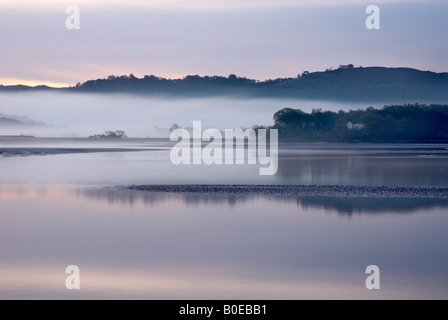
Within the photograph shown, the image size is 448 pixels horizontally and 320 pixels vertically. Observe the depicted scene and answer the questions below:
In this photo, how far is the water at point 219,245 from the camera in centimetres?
1234

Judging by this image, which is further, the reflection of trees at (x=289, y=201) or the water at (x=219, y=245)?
the reflection of trees at (x=289, y=201)

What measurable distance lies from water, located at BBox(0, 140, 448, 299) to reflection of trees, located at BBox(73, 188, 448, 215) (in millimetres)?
39

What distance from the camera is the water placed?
12.3 meters

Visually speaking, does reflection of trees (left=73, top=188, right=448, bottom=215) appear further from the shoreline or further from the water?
the shoreline

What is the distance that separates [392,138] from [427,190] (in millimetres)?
135629

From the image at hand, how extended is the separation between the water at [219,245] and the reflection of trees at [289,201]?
4 centimetres

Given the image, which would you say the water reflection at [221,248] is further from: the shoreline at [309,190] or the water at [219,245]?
the shoreline at [309,190]

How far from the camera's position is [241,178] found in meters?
38.5

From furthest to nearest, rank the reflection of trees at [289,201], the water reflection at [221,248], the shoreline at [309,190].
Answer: the shoreline at [309,190] → the reflection of trees at [289,201] → the water reflection at [221,248]

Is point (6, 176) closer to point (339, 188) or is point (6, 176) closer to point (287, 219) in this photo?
point (339, 188)

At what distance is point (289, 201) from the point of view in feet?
85.4

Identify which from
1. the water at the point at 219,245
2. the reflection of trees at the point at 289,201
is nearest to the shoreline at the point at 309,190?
the reflection of trees at the point at 289,201

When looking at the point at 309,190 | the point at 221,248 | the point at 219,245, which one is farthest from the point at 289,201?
the point at 221,248
